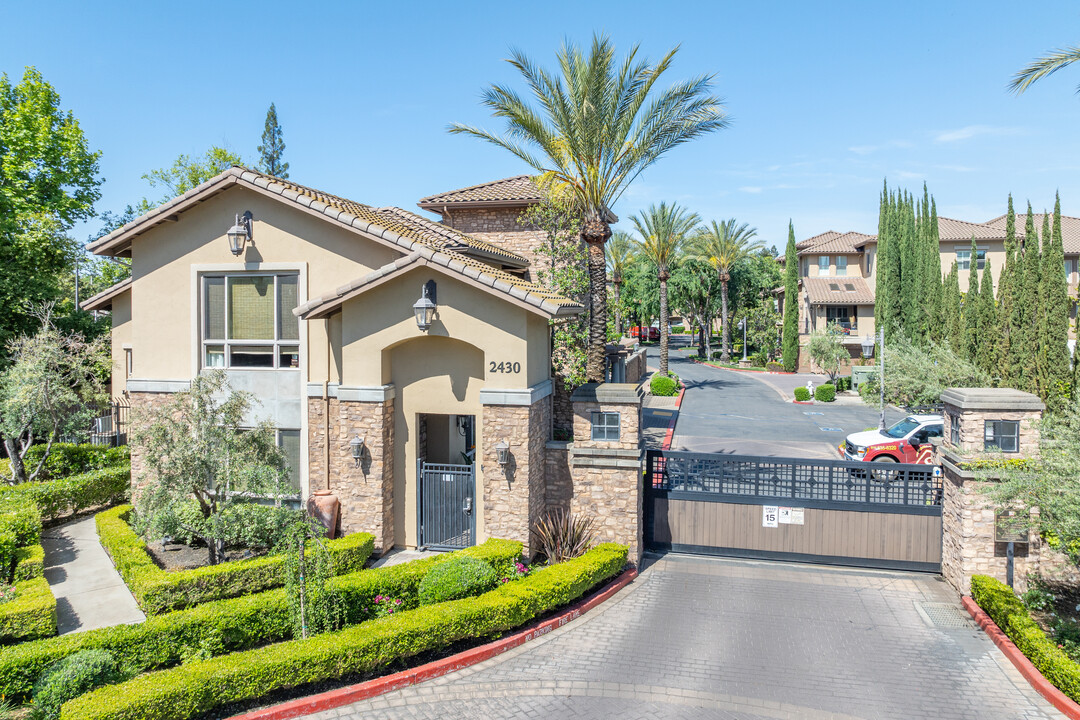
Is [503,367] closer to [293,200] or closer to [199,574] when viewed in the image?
[293,200]

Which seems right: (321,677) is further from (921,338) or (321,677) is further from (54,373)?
(921,338)

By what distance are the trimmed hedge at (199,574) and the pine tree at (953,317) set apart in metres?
26.9

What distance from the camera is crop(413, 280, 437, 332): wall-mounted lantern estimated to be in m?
12.7

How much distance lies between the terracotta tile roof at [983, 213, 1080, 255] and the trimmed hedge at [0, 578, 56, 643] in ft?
172

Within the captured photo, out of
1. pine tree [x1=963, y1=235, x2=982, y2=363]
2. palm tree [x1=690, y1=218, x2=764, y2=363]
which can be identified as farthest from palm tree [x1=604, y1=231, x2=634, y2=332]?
pine tree [x1=963, y1=235, x2=982, y2=363]

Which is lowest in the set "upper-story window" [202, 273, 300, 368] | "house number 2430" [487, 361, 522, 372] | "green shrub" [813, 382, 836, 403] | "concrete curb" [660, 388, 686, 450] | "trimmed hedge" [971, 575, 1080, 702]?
"trimmed hedge" [971, 575, 1080, 702]

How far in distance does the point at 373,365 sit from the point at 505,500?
3729 millimetres

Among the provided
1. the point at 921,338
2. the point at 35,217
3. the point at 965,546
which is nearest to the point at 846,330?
the point at 921,338

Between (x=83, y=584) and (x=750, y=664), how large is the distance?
37.7 feet

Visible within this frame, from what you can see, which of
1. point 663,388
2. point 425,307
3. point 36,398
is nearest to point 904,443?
point 425,307

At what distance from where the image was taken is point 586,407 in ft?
44.5

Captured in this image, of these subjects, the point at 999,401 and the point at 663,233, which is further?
the point at 663,233

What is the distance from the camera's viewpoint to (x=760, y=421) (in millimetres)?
31562

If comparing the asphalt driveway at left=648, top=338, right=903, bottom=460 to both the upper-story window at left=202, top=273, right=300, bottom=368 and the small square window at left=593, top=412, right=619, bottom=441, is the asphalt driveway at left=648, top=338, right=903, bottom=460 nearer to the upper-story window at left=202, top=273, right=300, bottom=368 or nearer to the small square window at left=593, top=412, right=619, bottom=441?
the small square window at left=593, top=412, right=619, bottom=441
